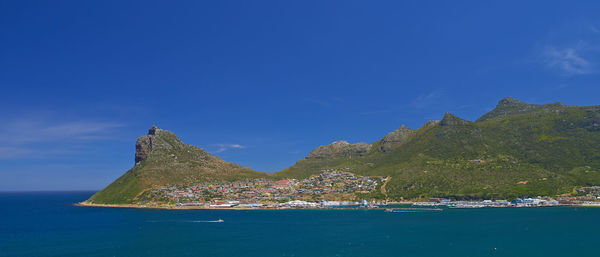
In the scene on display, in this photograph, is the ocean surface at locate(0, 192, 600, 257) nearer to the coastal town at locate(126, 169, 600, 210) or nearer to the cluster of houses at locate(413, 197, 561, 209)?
the cluster of houses at locate(413, 197, 561, 209)

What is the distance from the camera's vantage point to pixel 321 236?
297 ft

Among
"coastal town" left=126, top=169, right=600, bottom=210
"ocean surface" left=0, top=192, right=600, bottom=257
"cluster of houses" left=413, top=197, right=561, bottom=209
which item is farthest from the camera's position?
"coastal town" left=126, top=169, right=600, bottom=210

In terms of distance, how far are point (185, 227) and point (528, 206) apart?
5312 inches

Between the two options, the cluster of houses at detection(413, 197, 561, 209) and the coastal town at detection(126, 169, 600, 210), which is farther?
the coastal town at detection(126, 169, 600, 210)

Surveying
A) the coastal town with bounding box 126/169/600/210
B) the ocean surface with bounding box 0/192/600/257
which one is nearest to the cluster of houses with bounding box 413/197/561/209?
the coastal town with bounding box 126/169/600/210

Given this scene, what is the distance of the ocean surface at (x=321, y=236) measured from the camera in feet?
242

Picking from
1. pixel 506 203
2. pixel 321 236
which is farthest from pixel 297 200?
pixel 321 236

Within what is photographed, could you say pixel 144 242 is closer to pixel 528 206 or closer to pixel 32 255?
pixel 32 255

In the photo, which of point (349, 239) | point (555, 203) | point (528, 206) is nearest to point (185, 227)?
point (349, 239)

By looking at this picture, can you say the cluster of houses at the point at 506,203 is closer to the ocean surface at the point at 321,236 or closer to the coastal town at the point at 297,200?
the coastal town at the point at 297,200

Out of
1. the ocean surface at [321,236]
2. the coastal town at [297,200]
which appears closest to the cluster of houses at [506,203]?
the coastal town at [297,200]

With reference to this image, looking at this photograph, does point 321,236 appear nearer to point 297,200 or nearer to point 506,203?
point 297,200

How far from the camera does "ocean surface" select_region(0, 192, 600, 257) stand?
73688mm

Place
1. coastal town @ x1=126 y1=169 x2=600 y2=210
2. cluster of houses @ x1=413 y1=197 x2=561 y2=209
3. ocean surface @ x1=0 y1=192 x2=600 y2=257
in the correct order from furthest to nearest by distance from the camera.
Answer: coastal town @ x1=126 y1=169 x2=600 y2=210
cluster of houses @ x1=413 y1=197 x2=561 y2=209
ocean surface @ x1=0 y1=192 x2=600 y2=257
